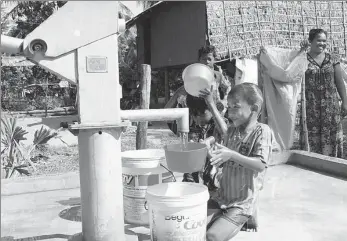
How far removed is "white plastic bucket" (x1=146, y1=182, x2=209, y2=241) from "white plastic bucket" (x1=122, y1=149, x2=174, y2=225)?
1.80 ft

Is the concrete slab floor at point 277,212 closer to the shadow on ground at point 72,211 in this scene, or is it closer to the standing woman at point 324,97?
the shadow on ground at point 72,211

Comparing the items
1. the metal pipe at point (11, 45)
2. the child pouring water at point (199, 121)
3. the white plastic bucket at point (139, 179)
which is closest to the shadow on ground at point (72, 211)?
the white plastic bucket at point (139, 179)

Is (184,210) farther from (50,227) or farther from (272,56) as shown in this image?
(272,56)

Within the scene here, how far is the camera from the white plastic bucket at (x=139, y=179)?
2809 mm

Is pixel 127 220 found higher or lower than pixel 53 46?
lower

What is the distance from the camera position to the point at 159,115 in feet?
8.13

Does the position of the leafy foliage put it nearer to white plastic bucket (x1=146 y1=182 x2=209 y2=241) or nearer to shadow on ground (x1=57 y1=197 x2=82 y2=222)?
shadow on ground (x1=57 y1=197 x2=82 y2=222)

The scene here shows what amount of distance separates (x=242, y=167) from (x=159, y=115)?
2.05 ft

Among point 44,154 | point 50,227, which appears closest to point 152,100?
point 44,154

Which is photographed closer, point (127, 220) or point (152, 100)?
point (127, 220)

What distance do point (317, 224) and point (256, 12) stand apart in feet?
14.9

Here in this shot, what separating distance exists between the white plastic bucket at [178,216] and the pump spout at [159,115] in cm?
47

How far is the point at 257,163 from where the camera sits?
2389 mm

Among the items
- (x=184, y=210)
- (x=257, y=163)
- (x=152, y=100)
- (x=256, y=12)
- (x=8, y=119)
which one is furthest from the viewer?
(x=152, y=100)
